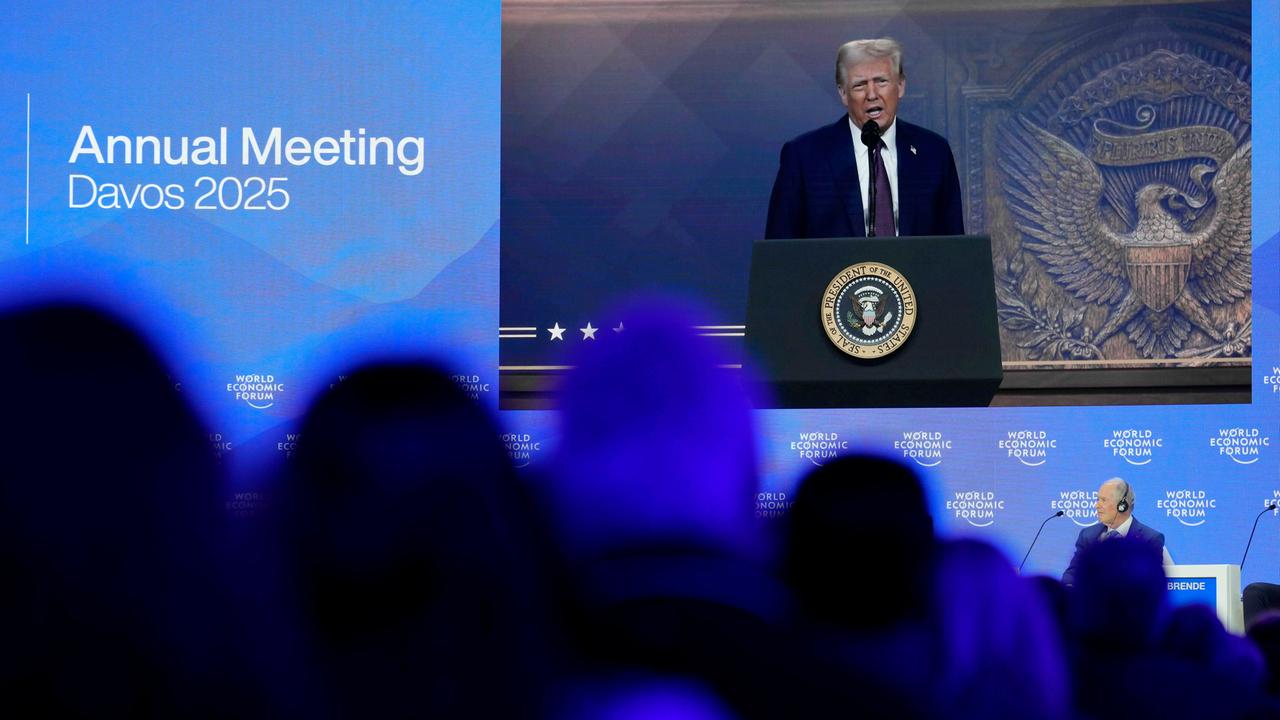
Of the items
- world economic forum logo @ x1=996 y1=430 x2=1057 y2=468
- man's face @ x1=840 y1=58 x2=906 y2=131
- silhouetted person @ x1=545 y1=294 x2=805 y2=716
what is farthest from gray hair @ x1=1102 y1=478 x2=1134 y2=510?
silhouetted person @ x1=545 y1=294 x2=805 y2=716

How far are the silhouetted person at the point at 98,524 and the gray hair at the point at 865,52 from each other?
5746 mm

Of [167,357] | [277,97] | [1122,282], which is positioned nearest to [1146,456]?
[1122,282]

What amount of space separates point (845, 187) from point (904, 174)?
0.27 metres

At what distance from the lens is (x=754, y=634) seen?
116 cm

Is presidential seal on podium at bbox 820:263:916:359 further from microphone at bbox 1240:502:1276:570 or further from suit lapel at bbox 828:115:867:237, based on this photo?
microphone at bbox 1240:502:1276:570

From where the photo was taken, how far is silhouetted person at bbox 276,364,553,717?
3.14 ft

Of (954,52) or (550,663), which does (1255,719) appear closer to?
(550,663)

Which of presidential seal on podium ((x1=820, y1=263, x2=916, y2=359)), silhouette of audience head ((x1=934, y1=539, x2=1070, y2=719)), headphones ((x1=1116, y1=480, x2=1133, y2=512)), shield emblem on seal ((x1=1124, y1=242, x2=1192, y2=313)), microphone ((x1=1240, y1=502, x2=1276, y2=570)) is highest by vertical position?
shield emblem on seal ((x1=1124, y1=242, x2=1192, y2=313))

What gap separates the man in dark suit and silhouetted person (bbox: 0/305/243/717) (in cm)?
538

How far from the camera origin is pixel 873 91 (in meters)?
6.30

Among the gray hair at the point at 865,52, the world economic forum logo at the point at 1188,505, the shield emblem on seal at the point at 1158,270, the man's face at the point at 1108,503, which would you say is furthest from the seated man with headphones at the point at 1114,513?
the gray hair at the point at 865,52

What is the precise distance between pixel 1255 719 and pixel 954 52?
5007 millimetres

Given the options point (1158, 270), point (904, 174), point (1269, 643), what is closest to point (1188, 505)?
point (1158, 270)

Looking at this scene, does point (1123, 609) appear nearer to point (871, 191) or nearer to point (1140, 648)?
point (1140, 648)
